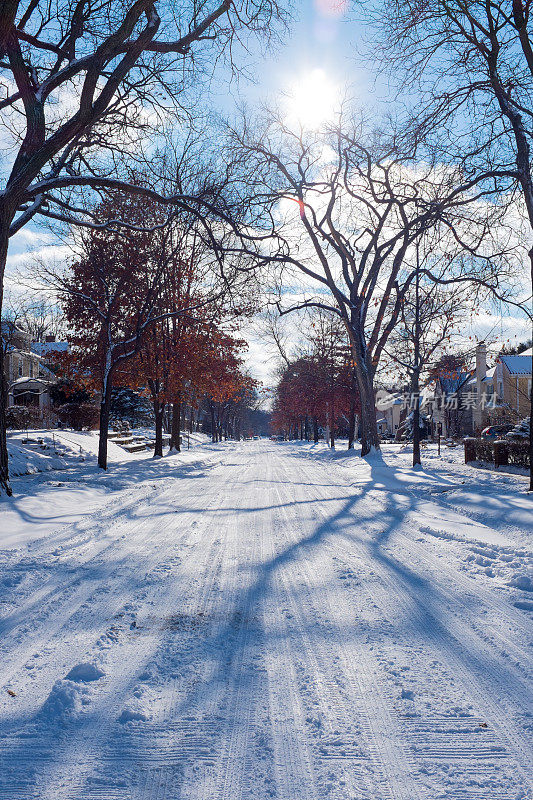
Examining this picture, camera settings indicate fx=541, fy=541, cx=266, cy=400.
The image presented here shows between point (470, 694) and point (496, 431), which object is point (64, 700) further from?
point (496, 431)

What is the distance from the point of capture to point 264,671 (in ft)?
10.8

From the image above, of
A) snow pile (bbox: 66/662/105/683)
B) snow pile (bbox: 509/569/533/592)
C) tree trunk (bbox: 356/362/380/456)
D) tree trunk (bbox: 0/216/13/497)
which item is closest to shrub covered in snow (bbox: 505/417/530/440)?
tree trunk (bbox: 356/362/380/456)

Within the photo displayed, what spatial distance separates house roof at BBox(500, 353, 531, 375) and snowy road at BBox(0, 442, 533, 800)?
46245mm

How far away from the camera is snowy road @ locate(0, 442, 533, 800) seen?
2350 millimetres

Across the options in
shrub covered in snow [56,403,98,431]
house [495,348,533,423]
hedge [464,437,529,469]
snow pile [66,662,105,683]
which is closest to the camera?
snow pile [66,662,105,683]

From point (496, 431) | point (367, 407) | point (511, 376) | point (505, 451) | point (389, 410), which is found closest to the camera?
point (505, 451)

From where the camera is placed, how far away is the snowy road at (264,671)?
7.71ft

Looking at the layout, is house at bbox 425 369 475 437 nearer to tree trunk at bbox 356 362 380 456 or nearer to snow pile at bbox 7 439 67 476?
tree trunk at bbox 356 362 380 456

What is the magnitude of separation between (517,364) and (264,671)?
52.7 meters

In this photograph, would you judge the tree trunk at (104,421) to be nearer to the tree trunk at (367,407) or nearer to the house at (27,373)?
the tree trunk at (367,407)

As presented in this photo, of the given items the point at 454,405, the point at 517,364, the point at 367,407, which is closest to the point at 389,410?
the point at 454,405

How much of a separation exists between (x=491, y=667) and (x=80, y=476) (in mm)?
13667

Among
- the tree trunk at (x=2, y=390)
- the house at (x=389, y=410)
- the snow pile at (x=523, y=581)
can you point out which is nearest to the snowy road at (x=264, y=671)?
the snow pile at (x=523, y=581)

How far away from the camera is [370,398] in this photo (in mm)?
21297
